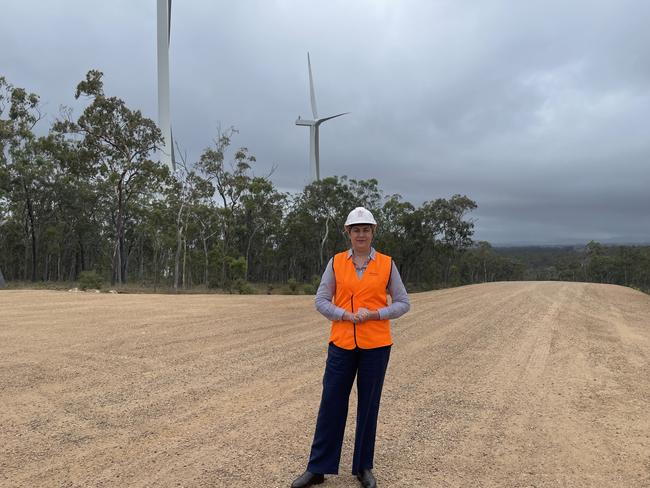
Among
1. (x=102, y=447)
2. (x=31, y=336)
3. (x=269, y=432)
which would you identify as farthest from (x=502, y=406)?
(x=31, y=336)

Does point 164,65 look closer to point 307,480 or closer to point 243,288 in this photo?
point 243,288

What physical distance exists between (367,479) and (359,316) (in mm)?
1188

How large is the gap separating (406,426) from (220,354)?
12.5 feet

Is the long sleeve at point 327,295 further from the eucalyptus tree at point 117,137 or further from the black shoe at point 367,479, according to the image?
the eucalyptus tree at point 117,137

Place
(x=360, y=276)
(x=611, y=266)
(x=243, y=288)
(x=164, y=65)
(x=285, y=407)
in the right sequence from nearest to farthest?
(x=360, y=276), (x=285, y=407), (x=243, y=288), (x=164, y=65), (x=611, y=266)

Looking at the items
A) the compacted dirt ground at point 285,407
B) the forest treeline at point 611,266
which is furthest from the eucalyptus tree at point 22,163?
the forest treeline at point 611,266

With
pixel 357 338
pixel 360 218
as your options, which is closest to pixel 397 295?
pixel 357 338

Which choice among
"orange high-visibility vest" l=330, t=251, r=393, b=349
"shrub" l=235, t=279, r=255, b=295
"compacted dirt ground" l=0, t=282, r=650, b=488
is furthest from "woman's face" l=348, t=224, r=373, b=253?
"shrub" l=235, t=279, r=255, b=295

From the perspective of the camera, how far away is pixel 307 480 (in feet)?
10.5

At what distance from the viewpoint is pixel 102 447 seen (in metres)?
3.77

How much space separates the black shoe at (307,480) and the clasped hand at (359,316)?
115cm

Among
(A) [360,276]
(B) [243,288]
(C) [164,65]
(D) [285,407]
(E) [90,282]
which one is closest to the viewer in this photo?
(A) [360,276]

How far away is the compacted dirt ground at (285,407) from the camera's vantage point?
11.4 feet

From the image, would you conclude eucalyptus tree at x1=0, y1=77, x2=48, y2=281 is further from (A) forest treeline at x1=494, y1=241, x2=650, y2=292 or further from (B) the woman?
(A) forest treeline at x1=494, y1=241, x2=650, y2=292
